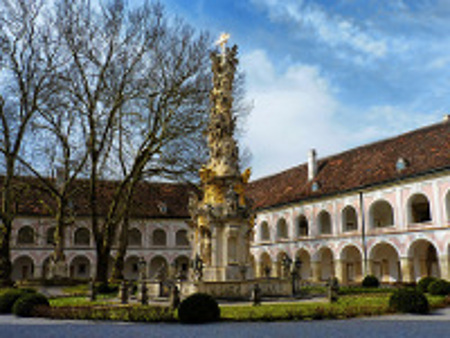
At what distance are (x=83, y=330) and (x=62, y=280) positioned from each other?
1667cm

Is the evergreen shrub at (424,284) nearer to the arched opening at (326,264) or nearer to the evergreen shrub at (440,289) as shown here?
the evergreen shrub at (440,289)

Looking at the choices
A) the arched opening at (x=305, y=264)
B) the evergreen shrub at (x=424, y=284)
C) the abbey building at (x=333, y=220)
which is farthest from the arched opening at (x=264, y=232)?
the evergreen shrub at (x=424, y=284)

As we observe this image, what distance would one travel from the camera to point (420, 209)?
3528 cm

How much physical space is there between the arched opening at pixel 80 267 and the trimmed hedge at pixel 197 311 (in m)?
39.1

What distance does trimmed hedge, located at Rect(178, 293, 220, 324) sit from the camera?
41.7 ft

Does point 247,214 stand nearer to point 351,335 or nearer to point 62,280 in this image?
point 351,335

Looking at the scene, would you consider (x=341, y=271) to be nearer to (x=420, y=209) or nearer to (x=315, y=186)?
(x=315, y=186)

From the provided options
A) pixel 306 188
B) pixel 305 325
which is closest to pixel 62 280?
pixel 305 325

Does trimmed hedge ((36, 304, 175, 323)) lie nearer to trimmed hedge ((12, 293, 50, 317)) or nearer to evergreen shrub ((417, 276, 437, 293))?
trimmed hedge ((12, 293, 50, 317))

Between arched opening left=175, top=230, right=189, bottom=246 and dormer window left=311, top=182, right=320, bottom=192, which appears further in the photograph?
arched opening left=175, top=230, right=189, bottom=246

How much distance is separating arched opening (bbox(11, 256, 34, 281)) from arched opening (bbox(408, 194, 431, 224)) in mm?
36256

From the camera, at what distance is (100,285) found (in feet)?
80.1

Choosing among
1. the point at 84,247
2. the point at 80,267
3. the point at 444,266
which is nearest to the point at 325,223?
the point at 444,266

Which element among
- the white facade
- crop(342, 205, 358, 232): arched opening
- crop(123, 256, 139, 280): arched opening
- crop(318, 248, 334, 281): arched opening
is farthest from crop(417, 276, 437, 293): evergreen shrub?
crop(123, 256, 139, 280): arched opening
